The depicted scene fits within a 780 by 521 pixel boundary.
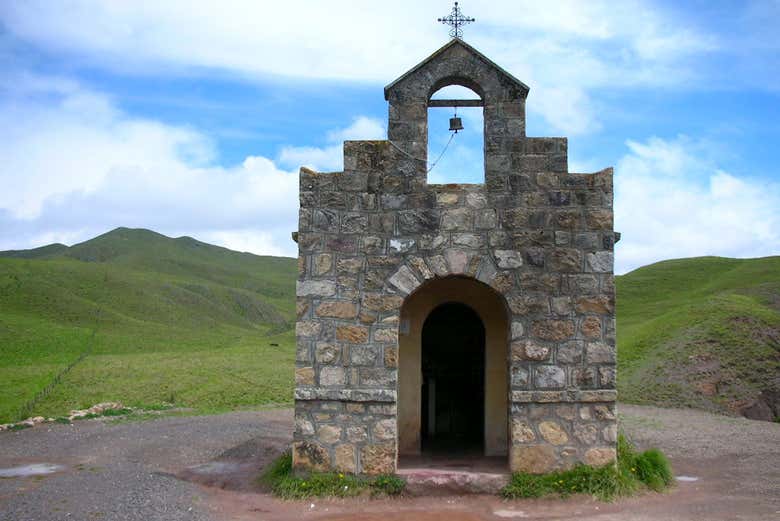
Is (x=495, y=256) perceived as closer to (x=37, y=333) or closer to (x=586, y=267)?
(x=586, y=267)

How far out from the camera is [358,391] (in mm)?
8625

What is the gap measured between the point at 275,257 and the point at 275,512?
132890 millimetres

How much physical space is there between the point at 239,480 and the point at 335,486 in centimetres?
189

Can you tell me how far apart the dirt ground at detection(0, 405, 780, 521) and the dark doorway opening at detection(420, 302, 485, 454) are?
9.59ft

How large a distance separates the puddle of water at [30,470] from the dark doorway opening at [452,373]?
20.0ft

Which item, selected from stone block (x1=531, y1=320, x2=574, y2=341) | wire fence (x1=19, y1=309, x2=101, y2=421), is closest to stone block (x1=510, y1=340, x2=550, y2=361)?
stone block (x1=531, y1=320, x2=574, y2=341)

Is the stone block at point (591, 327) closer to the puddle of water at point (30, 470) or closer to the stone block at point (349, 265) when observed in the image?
the stone block at point (349, 265)

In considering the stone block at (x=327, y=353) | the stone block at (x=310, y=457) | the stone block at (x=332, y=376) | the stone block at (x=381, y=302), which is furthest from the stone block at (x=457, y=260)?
the stone block at (x=310, y=457)

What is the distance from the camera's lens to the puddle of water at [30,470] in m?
10.0

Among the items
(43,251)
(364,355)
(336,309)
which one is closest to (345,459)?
(364,355)

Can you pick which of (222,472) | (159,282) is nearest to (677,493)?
(222,472)

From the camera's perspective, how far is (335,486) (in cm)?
848

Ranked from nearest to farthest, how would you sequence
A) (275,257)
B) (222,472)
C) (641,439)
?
(222,472)
(641,439)
(275,257)

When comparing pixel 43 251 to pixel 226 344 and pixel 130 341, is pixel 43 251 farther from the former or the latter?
pixel 226 344
